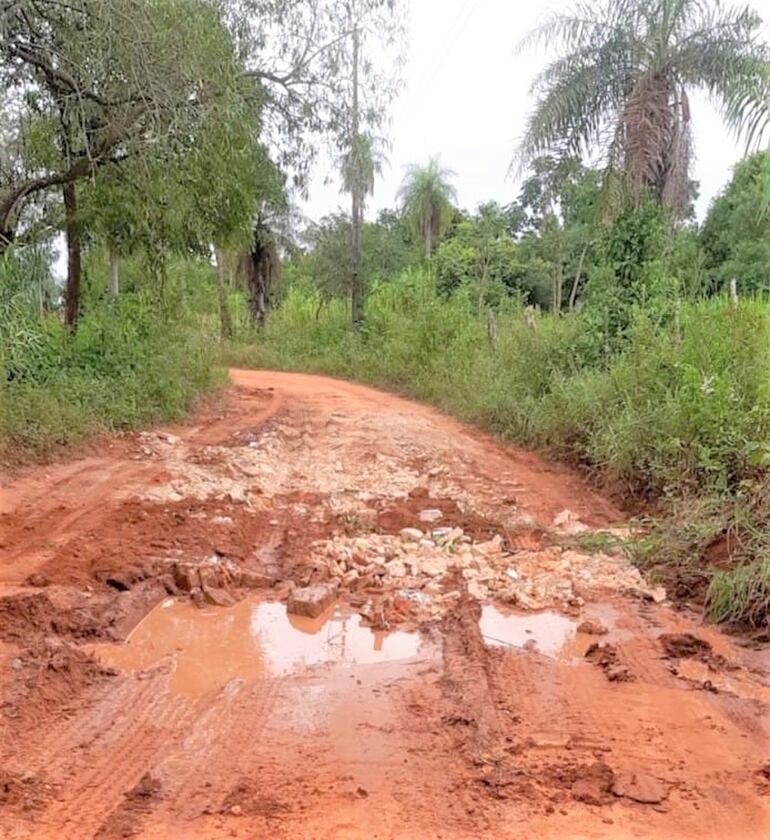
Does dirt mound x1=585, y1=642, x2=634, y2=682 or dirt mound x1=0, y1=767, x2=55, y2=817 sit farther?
dirt mound x1=585, y1=642, x2=634, y2=682

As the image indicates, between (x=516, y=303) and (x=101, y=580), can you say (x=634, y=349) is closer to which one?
(x=101, y=580)

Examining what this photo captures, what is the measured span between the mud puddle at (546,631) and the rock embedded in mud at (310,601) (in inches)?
37.5

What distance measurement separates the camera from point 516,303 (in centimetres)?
1828

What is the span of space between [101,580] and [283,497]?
247 centimetres

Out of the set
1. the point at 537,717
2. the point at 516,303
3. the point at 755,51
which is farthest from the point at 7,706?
the point at 516,303

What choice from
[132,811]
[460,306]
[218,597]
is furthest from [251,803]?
[460,306]

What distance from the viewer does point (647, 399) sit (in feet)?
26.9

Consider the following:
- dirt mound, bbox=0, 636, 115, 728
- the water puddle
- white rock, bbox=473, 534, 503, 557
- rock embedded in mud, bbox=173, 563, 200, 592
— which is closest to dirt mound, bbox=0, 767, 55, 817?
dirt mound, bbox=0, 636, 115, 728

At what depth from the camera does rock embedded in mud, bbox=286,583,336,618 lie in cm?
483

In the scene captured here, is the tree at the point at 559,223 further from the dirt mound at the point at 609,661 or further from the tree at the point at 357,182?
the dirt mound at the point at 609,661

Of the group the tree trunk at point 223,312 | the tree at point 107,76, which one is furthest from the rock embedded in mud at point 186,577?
the tree trunk at point 223,312

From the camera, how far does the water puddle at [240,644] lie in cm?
415

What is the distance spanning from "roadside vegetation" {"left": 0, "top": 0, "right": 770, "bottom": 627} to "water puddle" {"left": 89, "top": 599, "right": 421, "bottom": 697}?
2.12 meters

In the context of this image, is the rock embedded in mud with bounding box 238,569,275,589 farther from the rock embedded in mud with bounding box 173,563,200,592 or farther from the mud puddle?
the mud puddle
